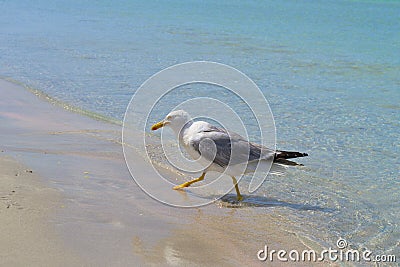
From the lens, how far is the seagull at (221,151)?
668cm

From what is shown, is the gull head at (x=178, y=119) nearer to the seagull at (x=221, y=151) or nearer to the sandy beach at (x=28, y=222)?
the seagull at (x=221, y=151)

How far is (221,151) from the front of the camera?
22.0 feet

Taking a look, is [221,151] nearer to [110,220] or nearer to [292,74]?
[110,220]

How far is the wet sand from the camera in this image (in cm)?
466

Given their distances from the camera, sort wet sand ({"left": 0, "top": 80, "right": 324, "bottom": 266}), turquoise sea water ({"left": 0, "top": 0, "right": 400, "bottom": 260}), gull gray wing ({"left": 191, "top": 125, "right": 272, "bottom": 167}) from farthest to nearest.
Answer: turquoise sea water ({"left": 0, "top": 0, "right": 400, "bottom": 260})
gull gray wing ({"left": 191, "top": 125, "right": 272, "bottom": 167})
wet sand ({"left": 0, "top": 80, "right": 324, "bottom": 266})

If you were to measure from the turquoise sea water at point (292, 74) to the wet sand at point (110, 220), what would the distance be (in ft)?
2.18

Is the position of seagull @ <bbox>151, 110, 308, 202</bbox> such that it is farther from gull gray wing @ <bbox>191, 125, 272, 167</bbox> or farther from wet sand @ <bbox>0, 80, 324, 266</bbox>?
wet sand @ <bbox>0, 80, 324, 266</bbox>

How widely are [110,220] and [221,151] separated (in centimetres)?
184

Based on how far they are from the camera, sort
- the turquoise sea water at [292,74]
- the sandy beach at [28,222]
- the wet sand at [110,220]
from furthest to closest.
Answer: the turquoise sea water at [292,74] → the wet sand at [110,220] → the sandy beach at [28,222]

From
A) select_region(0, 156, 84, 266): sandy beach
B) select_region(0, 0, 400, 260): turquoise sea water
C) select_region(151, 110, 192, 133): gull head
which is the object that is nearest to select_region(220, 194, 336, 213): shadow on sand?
select_region(0, 0, 400, 260): turquoise sea water

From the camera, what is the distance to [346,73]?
635 inches

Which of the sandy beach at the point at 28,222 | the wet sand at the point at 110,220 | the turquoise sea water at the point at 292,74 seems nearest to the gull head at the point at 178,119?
the wet sand at the point at 110,220

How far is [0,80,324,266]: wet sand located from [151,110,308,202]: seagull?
463 millimetres

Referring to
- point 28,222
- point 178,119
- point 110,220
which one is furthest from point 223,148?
point 28,222
